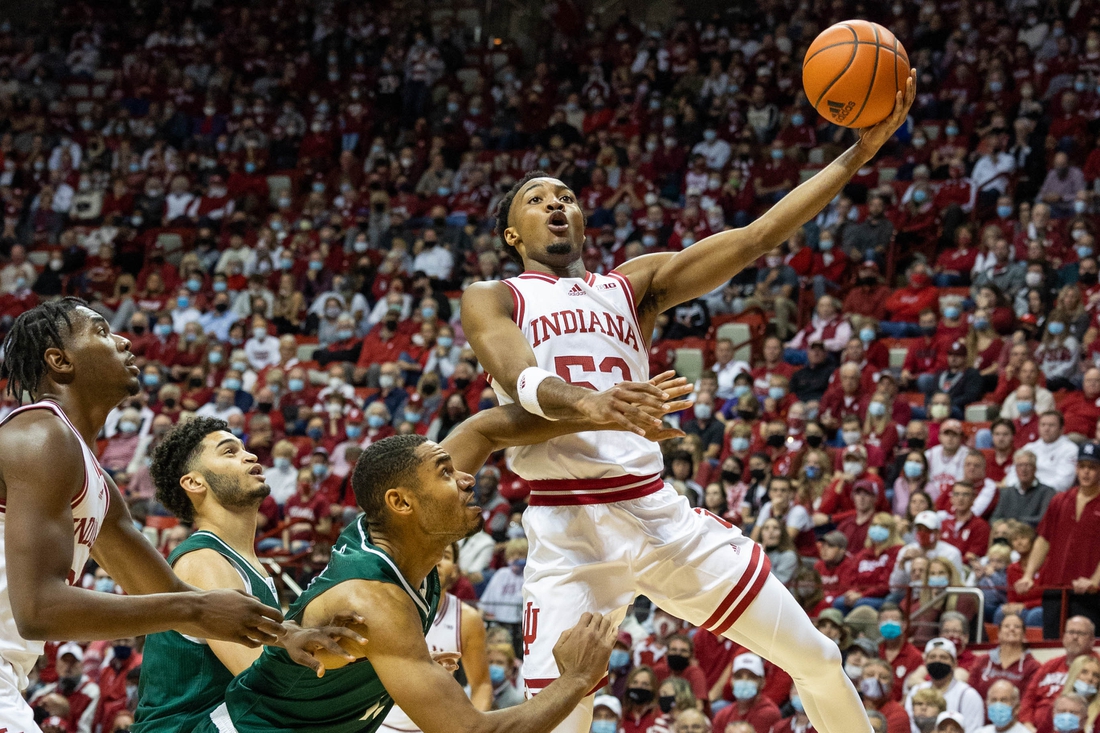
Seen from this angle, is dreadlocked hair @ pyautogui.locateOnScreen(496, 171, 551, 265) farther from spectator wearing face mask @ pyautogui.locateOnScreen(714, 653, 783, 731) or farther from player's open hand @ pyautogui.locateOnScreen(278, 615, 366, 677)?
spectator wearing face mask @ pyautogui.locateOnScreen(714, 653, 783, 731)

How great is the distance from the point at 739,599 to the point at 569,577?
23.6 inches

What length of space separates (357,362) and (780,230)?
436 inches

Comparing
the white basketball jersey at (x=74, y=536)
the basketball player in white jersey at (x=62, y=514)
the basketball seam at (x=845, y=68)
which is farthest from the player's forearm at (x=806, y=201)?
the white basketball jersey at (x=74, y=536)

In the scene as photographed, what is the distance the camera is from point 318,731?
3.76 meters

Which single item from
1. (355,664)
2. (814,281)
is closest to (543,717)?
(355,664)

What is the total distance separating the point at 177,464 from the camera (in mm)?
4953

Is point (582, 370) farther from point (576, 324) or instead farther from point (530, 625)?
point (530, 625)

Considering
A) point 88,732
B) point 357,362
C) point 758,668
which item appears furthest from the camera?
point 357,362

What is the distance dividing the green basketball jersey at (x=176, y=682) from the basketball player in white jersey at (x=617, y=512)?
106cm

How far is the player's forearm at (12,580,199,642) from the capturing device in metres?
3.32

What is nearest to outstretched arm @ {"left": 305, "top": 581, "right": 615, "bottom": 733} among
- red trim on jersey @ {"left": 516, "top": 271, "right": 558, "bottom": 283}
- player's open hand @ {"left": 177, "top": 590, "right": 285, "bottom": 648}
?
player's open hand @ {"left": 177, "top": 590, "right": 285, "bottom": 648}

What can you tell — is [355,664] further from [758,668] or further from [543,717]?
[758,668]

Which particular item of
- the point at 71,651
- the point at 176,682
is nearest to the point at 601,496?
the point at 176,682

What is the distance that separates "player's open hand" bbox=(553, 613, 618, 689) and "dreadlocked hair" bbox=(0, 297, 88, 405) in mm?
1684
